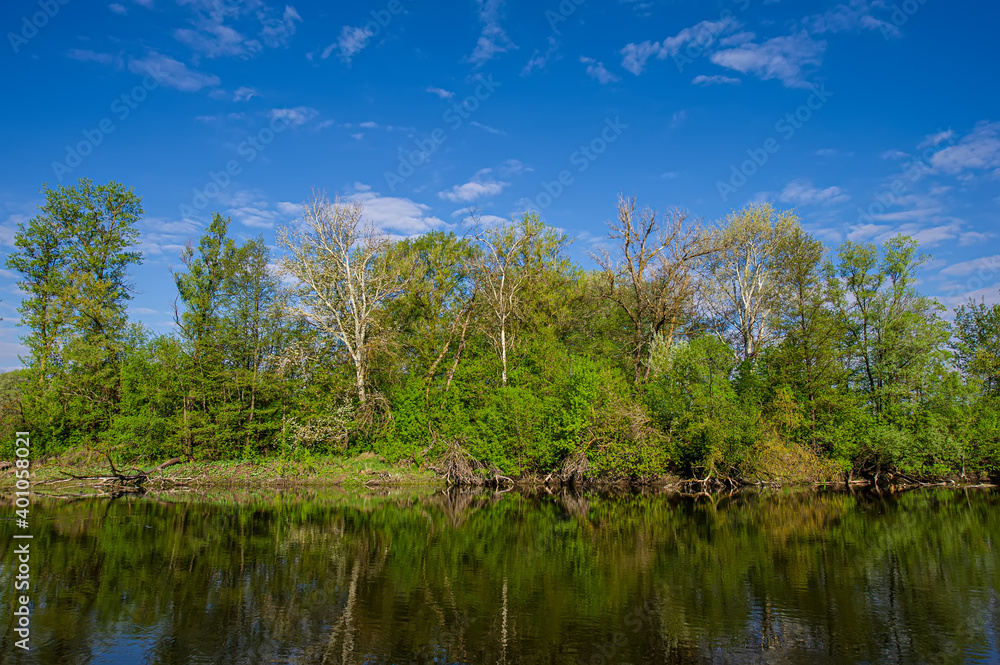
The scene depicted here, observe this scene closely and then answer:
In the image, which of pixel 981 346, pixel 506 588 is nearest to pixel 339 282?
pixel 506 588

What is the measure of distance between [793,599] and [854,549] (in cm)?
586

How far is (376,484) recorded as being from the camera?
3192cm

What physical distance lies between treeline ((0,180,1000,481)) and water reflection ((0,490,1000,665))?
1152cm

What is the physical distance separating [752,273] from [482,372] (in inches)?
876

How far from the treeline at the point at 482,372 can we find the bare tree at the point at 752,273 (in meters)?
1.25

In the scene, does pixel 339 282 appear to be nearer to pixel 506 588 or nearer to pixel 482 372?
pixel 482 372

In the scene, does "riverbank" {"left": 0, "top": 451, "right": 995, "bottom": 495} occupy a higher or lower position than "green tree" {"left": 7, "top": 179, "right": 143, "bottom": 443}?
lower

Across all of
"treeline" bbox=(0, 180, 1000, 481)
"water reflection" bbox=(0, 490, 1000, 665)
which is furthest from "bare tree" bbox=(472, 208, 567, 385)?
"water reflection" bbox=(0, 490, 1000, 665)

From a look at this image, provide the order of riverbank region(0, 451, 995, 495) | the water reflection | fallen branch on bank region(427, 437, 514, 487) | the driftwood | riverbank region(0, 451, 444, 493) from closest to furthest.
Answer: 1. the water reflection
2. the driftwood
3. riverbank region(0, 451, 995, 495)
4. riverbank region(0, 451, 444, 493)
5. fallen branch on bank region(427, 437, 514, 487)

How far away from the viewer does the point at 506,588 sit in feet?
35.4

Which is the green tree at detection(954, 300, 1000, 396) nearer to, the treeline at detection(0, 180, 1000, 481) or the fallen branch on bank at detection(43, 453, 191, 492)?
the treeline at detection(0, 180, 1000, 481)

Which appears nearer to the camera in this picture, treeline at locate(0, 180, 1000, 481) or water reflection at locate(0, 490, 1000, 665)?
water reflection at locate(0, 490, 1000, 665)

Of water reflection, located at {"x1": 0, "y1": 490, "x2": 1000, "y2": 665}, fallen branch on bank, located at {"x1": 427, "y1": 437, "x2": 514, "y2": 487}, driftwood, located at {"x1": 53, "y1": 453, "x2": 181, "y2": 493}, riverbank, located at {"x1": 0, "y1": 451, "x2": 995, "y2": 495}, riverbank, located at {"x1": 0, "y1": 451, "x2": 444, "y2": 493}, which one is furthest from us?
fallen branch on bank, located at {"x1": 427, "y1": 437, "x2": 514, "y2": 487}

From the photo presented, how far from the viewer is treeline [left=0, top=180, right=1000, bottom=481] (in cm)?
3081
